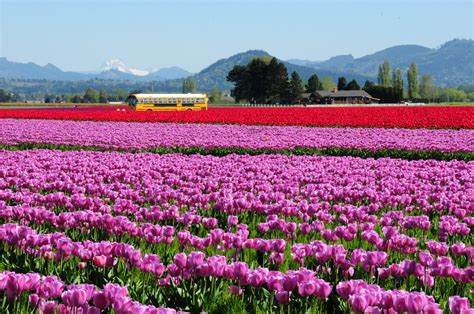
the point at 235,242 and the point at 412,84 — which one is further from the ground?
the point at 412,84

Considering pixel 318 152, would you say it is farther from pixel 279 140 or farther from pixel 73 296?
pixel 73 296

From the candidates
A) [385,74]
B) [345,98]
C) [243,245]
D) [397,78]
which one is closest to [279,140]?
[243,245]

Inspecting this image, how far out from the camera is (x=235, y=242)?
567cm

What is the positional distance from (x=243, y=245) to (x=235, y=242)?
0.10 metres

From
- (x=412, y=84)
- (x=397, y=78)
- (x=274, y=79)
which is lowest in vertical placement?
(x=412, y=84)

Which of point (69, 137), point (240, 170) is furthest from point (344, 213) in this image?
point (69, 137)

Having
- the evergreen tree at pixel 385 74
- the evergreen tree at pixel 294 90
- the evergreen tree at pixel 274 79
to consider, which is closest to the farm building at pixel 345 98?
the evergreen tree at pixel 294 90

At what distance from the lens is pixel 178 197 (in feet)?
29.9

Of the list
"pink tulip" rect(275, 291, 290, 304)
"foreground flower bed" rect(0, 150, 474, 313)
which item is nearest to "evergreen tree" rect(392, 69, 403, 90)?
"foreground flower bed" rect(0, 150, 474, 313)

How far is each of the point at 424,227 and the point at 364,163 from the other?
7968 millimetres

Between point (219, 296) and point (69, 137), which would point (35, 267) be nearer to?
point (219, 296)

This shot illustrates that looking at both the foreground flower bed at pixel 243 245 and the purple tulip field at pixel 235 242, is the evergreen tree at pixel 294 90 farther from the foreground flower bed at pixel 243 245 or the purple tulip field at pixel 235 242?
the foreground flower bed at pixel 243 245

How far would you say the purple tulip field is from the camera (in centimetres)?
410

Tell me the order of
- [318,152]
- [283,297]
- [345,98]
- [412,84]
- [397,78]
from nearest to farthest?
[283,297] → [318,152] → [345,98] → [397,78] → [412,84]
